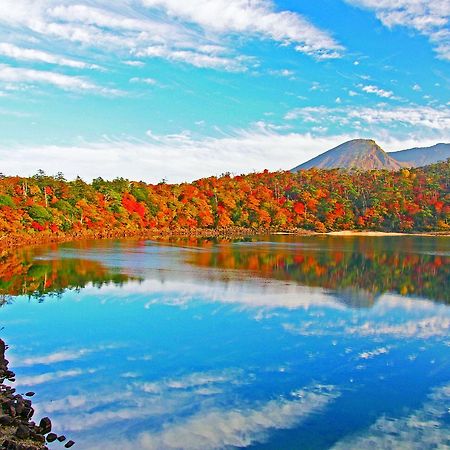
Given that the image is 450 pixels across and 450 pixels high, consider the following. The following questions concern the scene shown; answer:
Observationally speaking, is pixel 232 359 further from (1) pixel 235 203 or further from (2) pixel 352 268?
(1) pixel 235 203

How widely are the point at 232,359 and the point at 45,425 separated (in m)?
4.87

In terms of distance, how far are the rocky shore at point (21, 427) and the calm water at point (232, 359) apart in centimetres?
27

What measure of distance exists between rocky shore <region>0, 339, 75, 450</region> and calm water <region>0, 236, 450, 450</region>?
27 centimetres

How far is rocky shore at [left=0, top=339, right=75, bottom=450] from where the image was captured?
704cm

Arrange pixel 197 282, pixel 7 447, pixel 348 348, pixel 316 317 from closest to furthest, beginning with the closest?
1. pixel 7 447
2. pixel 348 348
3. pixel 316 317
4. pixel 197 282

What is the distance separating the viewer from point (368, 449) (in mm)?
7527

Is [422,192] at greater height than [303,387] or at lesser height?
greater

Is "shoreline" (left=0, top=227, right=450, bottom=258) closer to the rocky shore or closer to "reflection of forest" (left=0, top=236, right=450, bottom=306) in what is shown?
"reflection of forest" (left=0, top=236, right=450, bottom=306)

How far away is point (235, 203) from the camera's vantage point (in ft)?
255

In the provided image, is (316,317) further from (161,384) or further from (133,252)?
(133,252)

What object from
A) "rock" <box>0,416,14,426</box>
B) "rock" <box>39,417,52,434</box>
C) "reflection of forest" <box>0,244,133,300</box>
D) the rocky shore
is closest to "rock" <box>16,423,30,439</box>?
the rocky shore

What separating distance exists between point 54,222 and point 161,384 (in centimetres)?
4267

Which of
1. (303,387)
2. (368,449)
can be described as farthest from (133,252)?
(368,449)

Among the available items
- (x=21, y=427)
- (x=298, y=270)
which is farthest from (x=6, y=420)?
(x=298, y=270)
